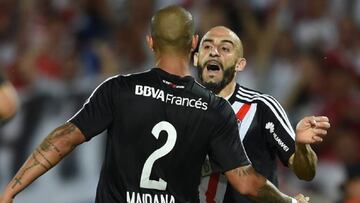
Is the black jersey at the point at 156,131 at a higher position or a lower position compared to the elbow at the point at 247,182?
higher

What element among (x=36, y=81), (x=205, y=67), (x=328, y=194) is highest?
(x=205, y=67)

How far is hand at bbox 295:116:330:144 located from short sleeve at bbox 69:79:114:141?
1.09 metres

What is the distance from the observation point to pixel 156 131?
598 cm

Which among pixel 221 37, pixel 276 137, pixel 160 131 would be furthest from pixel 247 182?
pixel 221 37

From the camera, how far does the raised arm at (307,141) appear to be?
614cm

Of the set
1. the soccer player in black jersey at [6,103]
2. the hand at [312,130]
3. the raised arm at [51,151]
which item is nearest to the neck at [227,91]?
the hand at [312,130]

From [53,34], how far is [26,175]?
244 inches

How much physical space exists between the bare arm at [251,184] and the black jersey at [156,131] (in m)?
0.05

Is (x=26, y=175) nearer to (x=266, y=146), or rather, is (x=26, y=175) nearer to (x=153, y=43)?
(x=153, y=43)

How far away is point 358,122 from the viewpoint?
35.6 feet

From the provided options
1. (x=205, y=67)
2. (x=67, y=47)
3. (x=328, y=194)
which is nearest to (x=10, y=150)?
(x=67, y=47)

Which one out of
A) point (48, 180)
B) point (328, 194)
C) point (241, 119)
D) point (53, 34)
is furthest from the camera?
point (53, 34)

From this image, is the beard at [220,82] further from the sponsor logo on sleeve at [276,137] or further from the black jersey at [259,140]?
the sponsor logo on sleeve at [276,137]

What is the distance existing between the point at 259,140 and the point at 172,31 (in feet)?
3.59
